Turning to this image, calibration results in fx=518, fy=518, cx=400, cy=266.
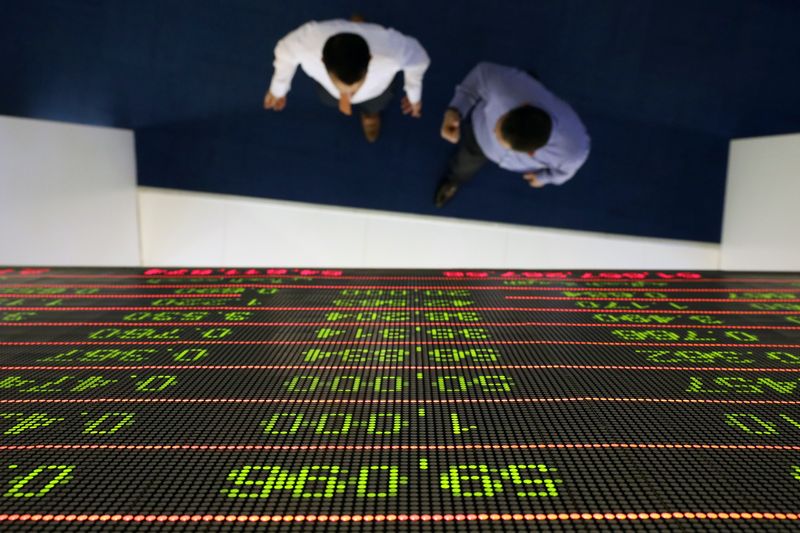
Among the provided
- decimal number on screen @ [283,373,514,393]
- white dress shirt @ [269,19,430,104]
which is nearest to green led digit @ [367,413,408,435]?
decimal number on screen @ [283,373,514,393]

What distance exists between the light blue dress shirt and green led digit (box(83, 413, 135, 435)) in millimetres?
1866

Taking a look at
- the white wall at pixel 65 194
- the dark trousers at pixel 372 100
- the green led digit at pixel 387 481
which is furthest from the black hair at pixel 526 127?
the white wall at pixel 65 194

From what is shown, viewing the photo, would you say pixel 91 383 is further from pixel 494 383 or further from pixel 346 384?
pixel 494 383

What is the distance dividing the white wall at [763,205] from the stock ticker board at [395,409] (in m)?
1.02

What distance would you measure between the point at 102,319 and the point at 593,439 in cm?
171

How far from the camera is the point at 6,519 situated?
996mm

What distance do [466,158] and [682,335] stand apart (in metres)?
1.46

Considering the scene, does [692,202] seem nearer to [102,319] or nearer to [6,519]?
[102,319]

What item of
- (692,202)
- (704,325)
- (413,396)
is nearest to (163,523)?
(413,396)

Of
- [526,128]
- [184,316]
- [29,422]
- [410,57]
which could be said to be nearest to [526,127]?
[526,128]

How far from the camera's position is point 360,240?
3389mm

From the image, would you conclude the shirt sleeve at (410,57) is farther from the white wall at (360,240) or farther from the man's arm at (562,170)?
the white wall at (360,240)

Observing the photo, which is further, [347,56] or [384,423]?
[347,56]

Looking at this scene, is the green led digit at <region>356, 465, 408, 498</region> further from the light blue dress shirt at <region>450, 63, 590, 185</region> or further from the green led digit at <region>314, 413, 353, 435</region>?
the light blue dress shirt at <region>450, 63, 590, 185</region>
